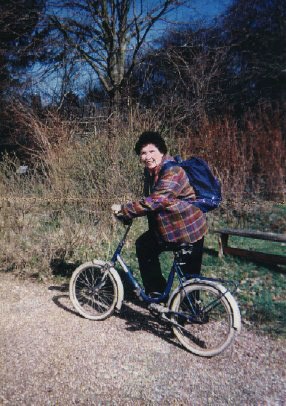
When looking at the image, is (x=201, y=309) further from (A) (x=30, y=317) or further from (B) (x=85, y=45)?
(B) (x=85, y=45)

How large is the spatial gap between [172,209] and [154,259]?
2.37ft

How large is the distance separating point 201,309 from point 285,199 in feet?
24.4

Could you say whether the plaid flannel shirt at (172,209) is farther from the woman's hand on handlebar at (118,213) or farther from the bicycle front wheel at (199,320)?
the bicycle front wheel at (199,320)

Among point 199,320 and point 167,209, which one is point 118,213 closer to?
point 167,209

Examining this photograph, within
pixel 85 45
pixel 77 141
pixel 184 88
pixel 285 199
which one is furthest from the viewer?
pixel 184 88

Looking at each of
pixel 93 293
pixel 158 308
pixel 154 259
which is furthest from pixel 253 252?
pixel 93 293

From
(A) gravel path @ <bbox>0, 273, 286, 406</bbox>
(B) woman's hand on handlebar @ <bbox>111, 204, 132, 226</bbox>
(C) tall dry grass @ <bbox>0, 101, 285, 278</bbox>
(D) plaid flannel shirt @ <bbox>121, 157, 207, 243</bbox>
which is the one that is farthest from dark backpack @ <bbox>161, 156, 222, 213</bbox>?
(C) tall dry grass @ <bbox>0, 101, 285, 278</bbox>

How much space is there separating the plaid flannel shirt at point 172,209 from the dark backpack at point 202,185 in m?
0.06

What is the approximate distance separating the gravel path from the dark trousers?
20.1 inches

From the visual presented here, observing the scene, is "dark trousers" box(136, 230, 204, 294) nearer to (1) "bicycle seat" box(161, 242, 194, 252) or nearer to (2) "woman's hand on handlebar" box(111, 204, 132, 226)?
(1) "bicycle seat" box(161, 242, 194, 252)

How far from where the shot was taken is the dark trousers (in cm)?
340

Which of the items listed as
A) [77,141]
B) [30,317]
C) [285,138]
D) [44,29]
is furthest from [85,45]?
[30,317]

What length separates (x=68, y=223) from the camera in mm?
5695

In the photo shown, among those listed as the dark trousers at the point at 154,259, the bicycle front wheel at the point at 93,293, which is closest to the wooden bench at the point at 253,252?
the dark trousers at the point at 154,259
